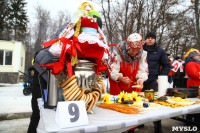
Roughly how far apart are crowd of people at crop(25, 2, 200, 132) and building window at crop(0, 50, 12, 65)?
13.5 meters

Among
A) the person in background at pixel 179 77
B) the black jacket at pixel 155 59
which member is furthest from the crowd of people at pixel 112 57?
the person in background at pixel 179 77

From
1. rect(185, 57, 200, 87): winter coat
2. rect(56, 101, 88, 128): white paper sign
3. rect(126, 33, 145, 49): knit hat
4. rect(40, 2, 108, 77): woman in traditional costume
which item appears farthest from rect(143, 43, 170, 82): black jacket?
rect(56, 101, 88, 128): white paper sign

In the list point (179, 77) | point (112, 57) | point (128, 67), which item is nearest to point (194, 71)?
point (128, 67)

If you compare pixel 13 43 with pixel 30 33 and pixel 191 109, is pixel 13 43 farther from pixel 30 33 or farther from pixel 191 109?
pixel 191 109

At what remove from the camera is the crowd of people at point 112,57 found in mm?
1065

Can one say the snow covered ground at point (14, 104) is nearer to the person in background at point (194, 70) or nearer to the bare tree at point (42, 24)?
the person in background at point (194, 70)

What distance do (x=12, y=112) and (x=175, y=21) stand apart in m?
8.69

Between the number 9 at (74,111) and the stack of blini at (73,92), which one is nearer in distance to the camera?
the number 9 at (74,111)

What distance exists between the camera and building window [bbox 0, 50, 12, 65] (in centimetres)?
1332

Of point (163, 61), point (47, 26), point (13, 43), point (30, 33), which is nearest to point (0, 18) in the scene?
point (30, 33)

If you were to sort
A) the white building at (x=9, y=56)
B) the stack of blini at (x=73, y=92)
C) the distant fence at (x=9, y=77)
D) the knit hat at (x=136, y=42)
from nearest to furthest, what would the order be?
the stack of blini at (x=73, y=92) < the knit hat at (x=136, y=42) < the distant fence at (x=9, y=77) < the white building at (x=9, y=56)

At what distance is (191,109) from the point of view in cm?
132

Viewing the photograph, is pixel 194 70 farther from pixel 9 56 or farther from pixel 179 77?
pixel 9 56

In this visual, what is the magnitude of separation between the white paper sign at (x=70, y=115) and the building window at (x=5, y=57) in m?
14.8
